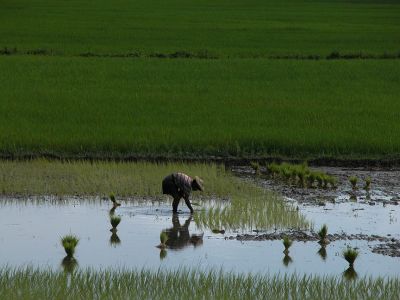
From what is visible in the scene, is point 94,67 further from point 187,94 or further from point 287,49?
point 287,49

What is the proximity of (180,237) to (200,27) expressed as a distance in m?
25.1

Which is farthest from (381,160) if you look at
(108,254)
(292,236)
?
(108,254)

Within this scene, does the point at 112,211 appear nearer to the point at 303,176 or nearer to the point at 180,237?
the point at 180,237

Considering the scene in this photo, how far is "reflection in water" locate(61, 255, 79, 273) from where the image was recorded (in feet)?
27.0

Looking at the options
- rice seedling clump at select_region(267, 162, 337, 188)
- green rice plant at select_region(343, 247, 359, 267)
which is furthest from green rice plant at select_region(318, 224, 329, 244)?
rice seedling clump at select_region(267, 162, 337, 188)

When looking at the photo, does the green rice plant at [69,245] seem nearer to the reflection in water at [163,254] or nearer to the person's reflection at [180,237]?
the reflection in water at [163,254]

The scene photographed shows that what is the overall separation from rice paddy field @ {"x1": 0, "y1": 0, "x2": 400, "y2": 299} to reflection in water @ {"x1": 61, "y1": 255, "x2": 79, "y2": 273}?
1 centimetres

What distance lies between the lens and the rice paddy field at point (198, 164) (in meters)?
8.21

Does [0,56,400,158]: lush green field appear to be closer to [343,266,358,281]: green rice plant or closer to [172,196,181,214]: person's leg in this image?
[172,196,181,214]: person's leg

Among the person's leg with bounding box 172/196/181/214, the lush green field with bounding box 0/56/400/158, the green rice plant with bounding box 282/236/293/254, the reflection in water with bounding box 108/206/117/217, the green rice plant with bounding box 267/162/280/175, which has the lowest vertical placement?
the green rice plant with bounding box 282/236/293/254

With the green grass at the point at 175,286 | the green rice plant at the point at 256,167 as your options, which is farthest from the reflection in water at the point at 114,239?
the green rice plant at the point at 256,167

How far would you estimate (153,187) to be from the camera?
483 inches

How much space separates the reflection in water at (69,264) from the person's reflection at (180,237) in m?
1.06

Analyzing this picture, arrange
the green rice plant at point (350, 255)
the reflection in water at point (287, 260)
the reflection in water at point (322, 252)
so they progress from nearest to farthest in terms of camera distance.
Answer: the green rice plant at point (350, 255), the reflection in water at point (287, 260), the reflection in water at point (322, 252)
